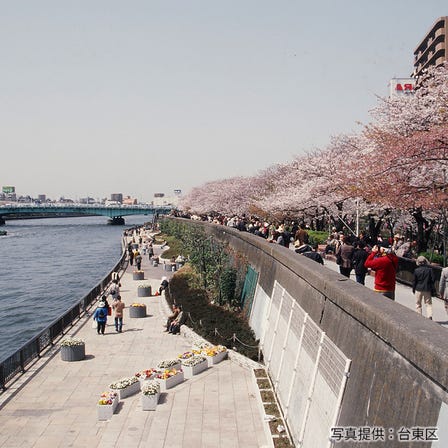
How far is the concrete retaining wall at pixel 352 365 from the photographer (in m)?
5.76

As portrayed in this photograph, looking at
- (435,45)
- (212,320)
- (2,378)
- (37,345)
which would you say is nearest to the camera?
(2,378)

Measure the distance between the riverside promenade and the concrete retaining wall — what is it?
134 centimetres

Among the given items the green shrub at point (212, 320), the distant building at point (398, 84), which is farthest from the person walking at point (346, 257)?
the distant building at point (398, 84)

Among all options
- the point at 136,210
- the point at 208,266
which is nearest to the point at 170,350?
the point at 208,266

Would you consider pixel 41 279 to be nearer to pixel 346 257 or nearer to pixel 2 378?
pixel 2 378

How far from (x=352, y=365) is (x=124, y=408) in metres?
8.78

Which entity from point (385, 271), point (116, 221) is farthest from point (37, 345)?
point (116, 221)

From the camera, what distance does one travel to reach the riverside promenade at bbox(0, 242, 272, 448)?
13312 millimetres

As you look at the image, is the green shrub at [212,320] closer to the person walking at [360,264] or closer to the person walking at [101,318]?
the person walking at [101,318]

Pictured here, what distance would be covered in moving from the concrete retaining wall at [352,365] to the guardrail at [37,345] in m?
8.04

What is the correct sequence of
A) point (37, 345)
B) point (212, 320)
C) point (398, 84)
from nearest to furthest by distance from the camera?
point (37, 345), point (212, 320), point (398, 84)

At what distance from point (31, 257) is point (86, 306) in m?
52.0

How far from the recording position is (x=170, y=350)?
22672 mm

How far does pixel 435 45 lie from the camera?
9769 centimetres
